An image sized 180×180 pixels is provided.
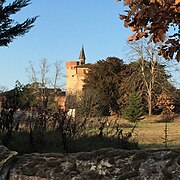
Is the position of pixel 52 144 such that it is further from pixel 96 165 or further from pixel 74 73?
pixel 74 73

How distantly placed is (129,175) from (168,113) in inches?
1536

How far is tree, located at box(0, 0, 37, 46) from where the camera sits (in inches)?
313

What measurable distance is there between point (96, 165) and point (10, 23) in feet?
20.5

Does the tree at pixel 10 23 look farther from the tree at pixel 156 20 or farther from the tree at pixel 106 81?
the tree at pixel 106 81

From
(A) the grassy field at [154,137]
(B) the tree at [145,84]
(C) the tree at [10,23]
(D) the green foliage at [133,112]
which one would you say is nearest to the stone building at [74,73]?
(B) the tree at [145,84]

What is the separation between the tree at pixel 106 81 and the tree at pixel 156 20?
1504 inches

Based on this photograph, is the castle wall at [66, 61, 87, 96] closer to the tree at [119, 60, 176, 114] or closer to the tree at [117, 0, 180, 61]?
the tree at [119, 60, 176, 114]

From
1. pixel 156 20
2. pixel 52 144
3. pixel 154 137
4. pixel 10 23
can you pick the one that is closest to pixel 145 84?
pixel 154 137

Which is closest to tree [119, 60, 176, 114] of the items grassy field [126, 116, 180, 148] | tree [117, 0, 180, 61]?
grassy field [126, 116, 180, 148]

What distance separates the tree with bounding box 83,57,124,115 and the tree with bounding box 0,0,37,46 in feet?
109

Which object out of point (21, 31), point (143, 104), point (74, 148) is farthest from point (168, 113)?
point (74, 148)

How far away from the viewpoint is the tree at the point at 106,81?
1662 inches

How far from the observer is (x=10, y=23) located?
8.10 metres

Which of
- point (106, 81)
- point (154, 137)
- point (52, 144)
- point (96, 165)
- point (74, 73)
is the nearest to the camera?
point (96, 165)
